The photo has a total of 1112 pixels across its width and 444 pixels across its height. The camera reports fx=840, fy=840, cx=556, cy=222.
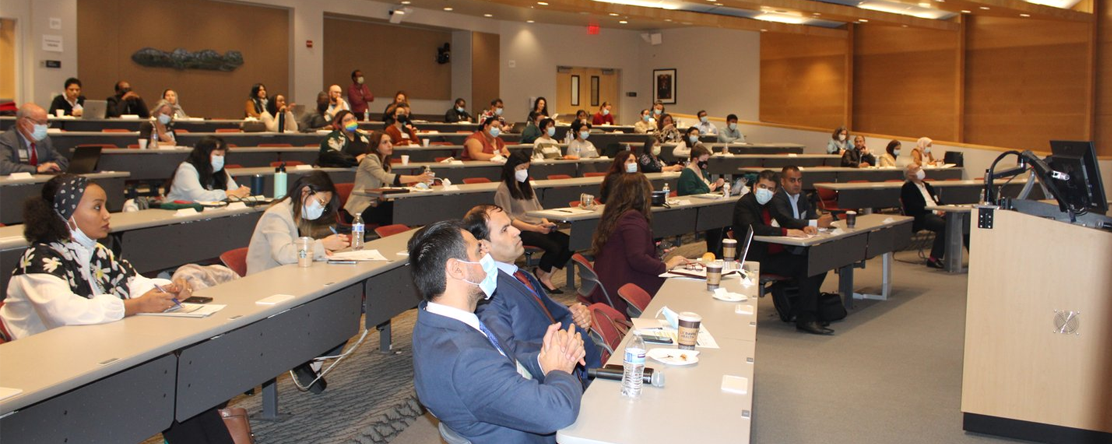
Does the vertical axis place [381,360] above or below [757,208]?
below

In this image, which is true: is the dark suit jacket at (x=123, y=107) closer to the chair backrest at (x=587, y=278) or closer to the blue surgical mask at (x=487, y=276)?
the chair backrest at (x=587, y=278)

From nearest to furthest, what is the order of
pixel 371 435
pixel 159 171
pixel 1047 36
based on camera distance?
pixel 371 435, pixel 159 171, pixel 1047 36

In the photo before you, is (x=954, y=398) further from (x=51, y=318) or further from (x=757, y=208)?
(x=51, y=318)

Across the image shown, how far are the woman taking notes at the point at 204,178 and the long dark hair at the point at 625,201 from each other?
126 inches

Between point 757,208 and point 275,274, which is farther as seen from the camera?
point 757,208

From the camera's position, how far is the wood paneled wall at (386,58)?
18.8 metres

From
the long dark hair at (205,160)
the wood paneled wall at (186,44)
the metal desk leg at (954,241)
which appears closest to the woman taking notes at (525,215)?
the long dark hair at (205,160)

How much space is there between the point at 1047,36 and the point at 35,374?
17161mm

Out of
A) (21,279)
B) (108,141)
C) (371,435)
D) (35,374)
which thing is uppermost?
(108,141)

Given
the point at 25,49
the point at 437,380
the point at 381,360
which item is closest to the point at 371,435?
the point at 381,360

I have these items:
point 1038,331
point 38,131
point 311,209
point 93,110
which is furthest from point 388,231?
point 93,110

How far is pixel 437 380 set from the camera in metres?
2.38

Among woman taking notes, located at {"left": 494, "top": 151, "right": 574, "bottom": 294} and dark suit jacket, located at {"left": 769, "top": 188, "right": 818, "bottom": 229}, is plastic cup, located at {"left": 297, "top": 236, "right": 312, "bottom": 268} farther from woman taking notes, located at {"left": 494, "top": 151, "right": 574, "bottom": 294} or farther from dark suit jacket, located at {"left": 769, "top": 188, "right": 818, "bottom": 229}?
dark suit jacket, located at {"left": 769, "top": 188, "right": 818, "bottom": 229}

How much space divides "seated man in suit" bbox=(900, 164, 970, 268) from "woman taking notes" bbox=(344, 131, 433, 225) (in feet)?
17.7
